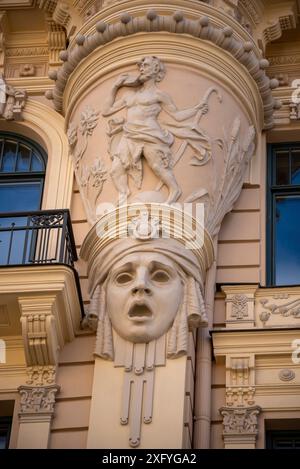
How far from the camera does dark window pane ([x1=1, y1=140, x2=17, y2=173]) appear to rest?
19031mm

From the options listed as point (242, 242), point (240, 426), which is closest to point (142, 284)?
point (240, 426)

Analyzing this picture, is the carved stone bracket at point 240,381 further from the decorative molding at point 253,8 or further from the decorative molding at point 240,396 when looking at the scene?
the decorative molding at point 253,8

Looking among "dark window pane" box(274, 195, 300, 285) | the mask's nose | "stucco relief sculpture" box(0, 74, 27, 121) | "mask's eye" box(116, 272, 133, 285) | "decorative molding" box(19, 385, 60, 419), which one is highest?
"stucco relief sculpture" box(0, 74, 27, 121)

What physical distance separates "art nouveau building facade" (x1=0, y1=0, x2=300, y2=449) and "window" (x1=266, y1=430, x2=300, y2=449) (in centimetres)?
2

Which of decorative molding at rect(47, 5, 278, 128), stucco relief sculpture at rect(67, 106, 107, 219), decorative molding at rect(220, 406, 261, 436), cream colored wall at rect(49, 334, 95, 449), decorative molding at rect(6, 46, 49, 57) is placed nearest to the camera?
cream colored wall at rect(49, 334, 95, 449)

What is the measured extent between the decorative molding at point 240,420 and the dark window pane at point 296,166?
13.0 ft

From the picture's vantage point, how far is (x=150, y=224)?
1616cm

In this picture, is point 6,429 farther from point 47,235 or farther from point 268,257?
point 268,257

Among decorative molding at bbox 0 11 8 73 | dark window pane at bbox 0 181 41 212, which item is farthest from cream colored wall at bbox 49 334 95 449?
decorative molding at bbox 0 11 8 73

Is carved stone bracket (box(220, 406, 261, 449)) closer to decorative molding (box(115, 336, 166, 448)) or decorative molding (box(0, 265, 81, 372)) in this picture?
decorative molding (box(115, 336, 166, 448))

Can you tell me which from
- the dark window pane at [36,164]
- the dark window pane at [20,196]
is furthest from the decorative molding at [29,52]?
the dark window pane at [20,196]

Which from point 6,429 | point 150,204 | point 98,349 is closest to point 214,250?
point 150,204

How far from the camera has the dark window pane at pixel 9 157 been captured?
1903 cm

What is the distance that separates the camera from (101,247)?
1631 cm
